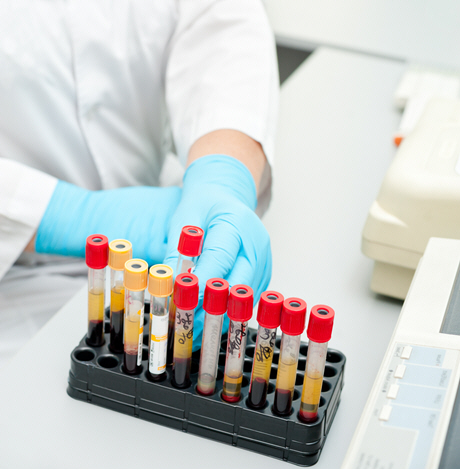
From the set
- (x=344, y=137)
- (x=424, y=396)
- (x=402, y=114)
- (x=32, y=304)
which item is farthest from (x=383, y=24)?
(x=424, y=396)

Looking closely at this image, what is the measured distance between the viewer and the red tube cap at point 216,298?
554 mm

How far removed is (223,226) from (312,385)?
0.27 metres

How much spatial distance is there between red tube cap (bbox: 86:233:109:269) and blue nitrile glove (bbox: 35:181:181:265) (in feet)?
0.77

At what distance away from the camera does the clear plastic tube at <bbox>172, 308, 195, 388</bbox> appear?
1.95ft

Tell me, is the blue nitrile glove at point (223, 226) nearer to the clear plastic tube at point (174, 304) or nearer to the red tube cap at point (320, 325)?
the clear plastic tube at point (174, 304)

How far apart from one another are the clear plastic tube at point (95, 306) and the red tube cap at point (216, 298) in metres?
0.15

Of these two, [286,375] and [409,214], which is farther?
[409,214]

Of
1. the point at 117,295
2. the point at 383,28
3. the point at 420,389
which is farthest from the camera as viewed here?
the point at 383,28

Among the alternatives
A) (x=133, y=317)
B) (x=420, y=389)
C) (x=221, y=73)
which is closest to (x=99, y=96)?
(x=221, y=73)

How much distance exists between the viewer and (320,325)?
0.53 m

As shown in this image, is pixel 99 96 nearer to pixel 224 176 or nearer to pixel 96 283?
pixel 224 176

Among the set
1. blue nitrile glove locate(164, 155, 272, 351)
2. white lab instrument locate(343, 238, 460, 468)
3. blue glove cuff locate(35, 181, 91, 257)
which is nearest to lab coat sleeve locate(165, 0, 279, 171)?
blue nitrile glove locate(164, 155, 272, 351)

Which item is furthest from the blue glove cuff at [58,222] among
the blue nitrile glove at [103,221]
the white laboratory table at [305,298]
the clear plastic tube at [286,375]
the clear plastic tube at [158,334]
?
the clear plastic tube at [286,375]

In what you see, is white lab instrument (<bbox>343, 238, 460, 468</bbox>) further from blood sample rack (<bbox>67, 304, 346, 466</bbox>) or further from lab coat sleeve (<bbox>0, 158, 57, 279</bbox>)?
lab coat sleeve (<bbox>0, 158, 57, 279</bbox>)
